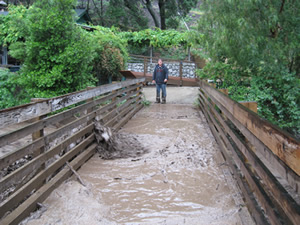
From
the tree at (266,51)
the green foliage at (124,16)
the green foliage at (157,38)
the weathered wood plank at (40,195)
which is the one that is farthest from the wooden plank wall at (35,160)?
the green foliage at (124,16)

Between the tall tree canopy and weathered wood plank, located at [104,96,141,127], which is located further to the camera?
the tall tree canopy

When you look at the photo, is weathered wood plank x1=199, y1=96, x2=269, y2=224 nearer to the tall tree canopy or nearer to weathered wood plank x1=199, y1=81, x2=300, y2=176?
weathered wood plank x1=199, y1=81, x2=300, y2=176

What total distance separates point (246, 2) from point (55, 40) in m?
4.87

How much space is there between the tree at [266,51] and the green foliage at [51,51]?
3957mm

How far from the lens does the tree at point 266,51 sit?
24.1 feet

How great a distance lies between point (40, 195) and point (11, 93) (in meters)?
6.16

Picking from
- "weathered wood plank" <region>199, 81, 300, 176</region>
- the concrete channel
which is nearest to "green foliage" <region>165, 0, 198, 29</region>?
the concrete channel

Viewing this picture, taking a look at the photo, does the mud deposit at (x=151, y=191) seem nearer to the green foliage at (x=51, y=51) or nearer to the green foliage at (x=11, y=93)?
the green foliage at (x=51, y=51)

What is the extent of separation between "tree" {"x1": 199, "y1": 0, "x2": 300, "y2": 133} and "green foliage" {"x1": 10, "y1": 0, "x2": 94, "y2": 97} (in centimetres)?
396

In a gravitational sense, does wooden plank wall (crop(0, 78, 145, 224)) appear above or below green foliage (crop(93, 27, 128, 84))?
below

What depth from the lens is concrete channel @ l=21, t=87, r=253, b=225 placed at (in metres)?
3.03

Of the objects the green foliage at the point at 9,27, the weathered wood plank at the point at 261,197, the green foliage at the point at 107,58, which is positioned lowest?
the weathered wood plank at the point at 261,197

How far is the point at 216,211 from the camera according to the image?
317cm

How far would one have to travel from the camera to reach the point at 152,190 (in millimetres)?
3723
